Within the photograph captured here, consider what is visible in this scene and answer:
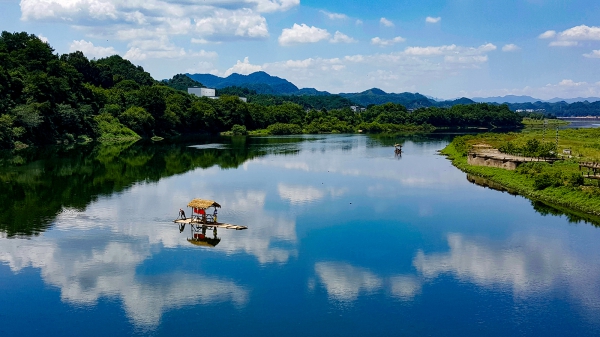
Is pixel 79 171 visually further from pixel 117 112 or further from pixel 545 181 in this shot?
pixel 117 112

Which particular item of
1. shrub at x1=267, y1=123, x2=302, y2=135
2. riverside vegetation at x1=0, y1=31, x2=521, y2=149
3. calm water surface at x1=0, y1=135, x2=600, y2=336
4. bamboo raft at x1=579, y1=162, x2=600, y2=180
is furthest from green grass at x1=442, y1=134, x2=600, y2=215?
shrub at x1=267, y1=123, x2=302, y2=135

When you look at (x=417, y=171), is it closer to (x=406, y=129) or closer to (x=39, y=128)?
(x=39, y=128)

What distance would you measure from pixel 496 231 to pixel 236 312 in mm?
14829

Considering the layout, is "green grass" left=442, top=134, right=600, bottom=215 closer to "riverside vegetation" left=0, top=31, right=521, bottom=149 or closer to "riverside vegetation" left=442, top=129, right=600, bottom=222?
"riverside vegetation" left=442, top=129, right=600, bottom=222

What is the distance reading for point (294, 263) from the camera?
779 inches

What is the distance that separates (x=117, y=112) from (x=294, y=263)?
2737 inches

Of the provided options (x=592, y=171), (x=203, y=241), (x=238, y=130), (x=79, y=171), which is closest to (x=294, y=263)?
(x=203, y=241)

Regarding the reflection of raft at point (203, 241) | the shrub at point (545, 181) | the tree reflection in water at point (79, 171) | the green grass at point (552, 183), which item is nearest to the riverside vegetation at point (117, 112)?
the tree reflection in water at point (79, 171)

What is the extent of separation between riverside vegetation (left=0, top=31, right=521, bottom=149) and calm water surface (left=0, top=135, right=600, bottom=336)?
93.2 feet

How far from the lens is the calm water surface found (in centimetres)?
1509

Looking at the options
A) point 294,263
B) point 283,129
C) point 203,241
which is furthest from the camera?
point 283,129

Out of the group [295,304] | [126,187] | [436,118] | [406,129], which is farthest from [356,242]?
[436,118]

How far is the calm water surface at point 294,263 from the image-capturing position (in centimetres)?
1509

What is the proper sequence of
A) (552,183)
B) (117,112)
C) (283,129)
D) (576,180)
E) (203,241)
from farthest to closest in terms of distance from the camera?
(283,129) < (117,112) < (552,183) < (576,180) < (203,241)
